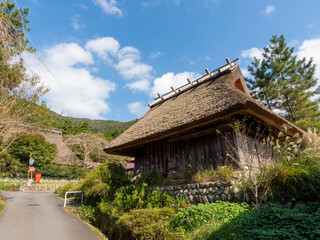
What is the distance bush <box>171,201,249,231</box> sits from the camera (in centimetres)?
432

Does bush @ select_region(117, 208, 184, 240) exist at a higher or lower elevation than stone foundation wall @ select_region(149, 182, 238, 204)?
lower

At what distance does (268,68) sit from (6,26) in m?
20.0

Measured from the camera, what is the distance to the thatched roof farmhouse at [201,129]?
6.54m

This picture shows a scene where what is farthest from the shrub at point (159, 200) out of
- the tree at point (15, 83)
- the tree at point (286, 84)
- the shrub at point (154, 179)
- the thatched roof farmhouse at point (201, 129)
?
the tree at point (286, 84)

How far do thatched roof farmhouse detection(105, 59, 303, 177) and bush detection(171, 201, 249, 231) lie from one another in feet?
8.22

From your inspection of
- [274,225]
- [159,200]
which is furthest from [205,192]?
[274,225]

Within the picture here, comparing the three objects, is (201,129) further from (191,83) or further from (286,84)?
(286,84)

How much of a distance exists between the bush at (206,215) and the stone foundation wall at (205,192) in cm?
56

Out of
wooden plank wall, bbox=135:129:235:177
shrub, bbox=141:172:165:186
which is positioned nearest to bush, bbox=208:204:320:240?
wooden plank wall, bbox=135:129:235:177

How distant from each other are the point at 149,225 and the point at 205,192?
2.02 meters

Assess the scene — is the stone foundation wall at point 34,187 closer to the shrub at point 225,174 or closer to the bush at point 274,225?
the shrub at point 225,174

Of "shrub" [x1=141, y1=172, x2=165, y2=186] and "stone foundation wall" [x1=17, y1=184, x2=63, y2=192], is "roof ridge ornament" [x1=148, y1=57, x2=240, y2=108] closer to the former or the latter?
"shrub" [x1=141, y1=172, x2=165, y2=186]

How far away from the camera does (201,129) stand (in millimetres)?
8141

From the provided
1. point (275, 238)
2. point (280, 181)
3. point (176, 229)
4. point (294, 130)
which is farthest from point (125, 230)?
point (294, 130)
